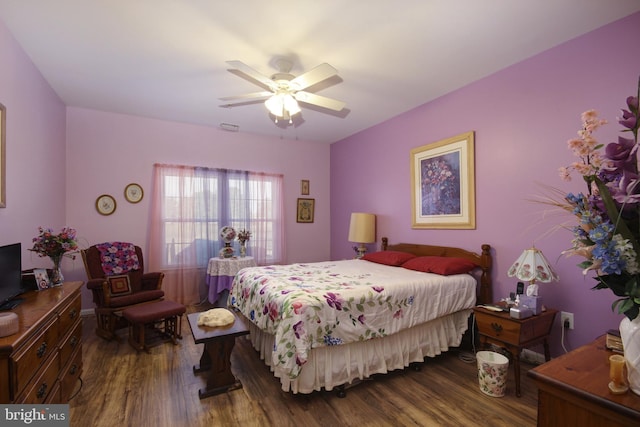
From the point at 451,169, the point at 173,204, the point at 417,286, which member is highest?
the point at 451,169

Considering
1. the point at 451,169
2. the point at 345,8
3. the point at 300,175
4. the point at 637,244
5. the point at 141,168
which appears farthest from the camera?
the point at 300,175

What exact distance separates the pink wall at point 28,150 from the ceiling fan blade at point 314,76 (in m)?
2.09

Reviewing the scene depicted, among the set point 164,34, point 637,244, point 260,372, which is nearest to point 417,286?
point 260,372

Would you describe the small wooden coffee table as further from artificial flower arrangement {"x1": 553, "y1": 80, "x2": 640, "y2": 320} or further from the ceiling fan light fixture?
artificial flower arrangement {"x1": 553, "y1": 80, "x2": 640, "y2": 320}

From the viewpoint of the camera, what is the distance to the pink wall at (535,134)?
2205 mm

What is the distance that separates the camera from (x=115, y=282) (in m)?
3.27

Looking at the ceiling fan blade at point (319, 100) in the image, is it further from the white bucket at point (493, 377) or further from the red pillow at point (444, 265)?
the white bucket at point (493, 377)

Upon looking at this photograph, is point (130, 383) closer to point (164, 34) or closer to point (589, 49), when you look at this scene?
point (164, 34)

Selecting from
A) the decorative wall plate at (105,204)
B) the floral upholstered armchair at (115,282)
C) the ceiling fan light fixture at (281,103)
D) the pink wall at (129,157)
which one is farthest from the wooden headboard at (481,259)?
the decorative wall plate at (105,204)

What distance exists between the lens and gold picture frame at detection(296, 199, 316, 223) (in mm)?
5309

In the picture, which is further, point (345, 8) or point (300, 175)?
point (300, 175)

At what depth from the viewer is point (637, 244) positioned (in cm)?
87

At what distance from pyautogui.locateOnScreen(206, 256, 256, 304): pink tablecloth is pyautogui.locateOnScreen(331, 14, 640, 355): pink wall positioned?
2.41 m

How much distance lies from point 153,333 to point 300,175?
3202 mm
